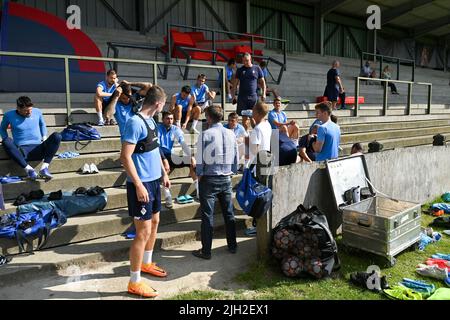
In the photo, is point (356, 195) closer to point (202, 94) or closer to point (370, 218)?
point (370, 218)

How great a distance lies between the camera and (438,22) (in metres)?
26.6

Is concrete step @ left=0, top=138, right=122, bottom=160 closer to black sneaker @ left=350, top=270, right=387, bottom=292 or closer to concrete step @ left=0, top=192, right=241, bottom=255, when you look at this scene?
concrete step @ left=0, top=192, right=241, bottom=255

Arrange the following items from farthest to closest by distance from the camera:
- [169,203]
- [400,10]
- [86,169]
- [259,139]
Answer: [400,10]
[86,169]
[169,203]
[259,139]

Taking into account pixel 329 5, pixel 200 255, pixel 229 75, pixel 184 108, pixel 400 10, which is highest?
pixel 400 10

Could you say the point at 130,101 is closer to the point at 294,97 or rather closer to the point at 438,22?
the point at 294,97

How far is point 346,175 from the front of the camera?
200 inches

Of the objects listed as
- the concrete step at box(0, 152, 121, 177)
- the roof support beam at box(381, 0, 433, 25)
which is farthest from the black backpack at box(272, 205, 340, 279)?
the roof support beam at box(381, 0, 433, 25)

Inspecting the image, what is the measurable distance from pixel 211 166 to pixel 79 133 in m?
2.86

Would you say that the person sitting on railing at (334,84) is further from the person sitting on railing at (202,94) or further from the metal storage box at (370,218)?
the metal storage box at (370,218)

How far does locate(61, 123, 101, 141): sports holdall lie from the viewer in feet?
19.9

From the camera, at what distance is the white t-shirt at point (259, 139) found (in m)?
4.88

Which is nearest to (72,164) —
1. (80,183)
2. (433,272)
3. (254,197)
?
(80,183)

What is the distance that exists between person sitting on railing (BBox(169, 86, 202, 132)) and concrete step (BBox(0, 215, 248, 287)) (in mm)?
3079

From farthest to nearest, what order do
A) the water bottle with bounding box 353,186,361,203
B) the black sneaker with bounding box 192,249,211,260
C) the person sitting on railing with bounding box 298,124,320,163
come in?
the person sitting on railing with bounding box 298,124,320,163
the water bottle with bounding box 353,186,361,203
the black sneaker with bounding box 192,249,211,260
